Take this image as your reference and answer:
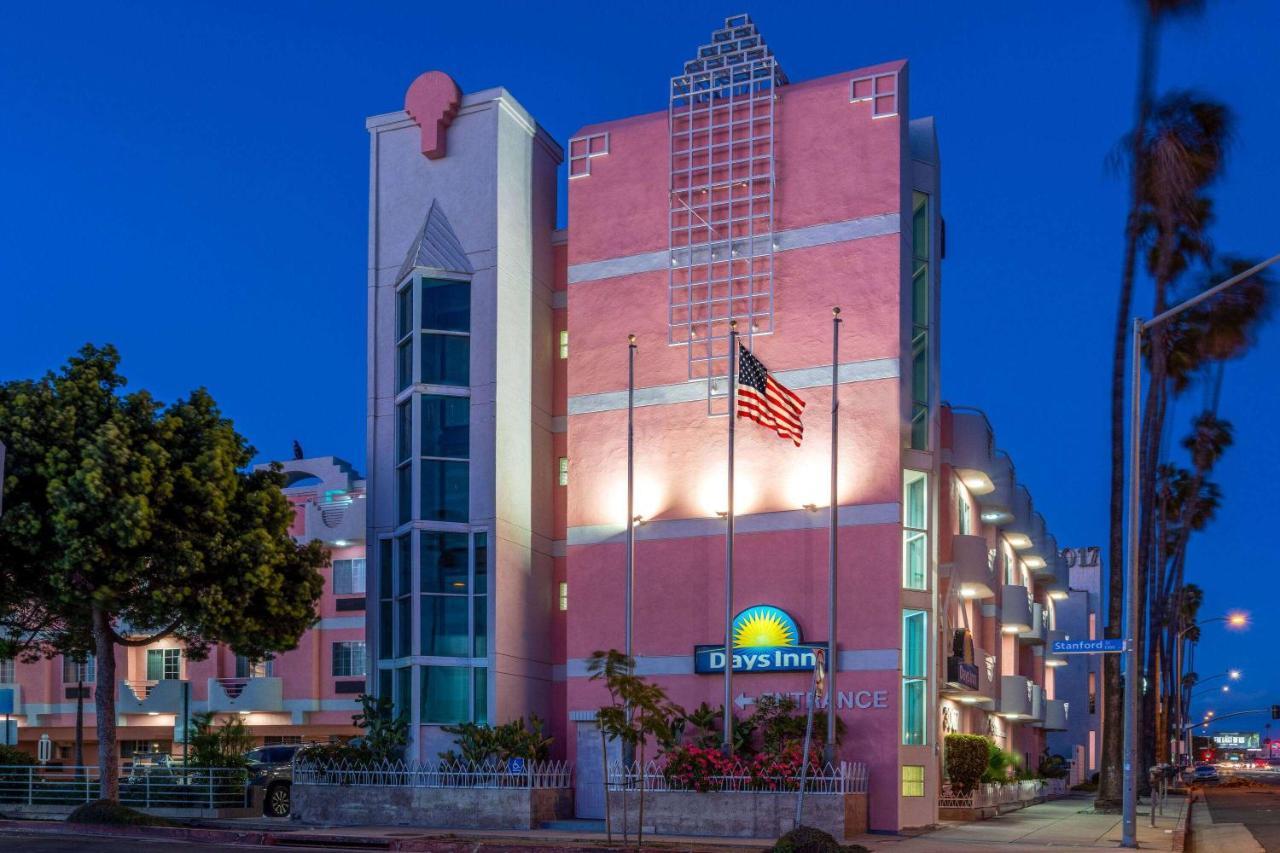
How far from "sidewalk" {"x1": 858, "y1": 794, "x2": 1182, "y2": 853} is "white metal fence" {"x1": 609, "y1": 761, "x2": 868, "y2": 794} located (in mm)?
1236

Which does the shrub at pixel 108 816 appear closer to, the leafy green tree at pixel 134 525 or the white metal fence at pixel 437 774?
the leafy green tree at pixel 134 525

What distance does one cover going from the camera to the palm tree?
37906mm

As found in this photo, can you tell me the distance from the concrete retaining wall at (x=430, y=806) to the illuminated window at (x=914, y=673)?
7.66 metres

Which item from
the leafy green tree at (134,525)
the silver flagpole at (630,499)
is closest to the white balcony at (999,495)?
the silver flagpole at (630,499)

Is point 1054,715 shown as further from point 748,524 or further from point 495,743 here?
point 495,743

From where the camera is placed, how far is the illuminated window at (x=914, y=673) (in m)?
31.2

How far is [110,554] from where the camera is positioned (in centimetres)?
2973

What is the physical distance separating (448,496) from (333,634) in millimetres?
20760

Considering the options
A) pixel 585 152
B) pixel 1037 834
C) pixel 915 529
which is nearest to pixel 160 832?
pixel 915 529

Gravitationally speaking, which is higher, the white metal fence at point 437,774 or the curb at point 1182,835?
the white metal fence at point 437,774

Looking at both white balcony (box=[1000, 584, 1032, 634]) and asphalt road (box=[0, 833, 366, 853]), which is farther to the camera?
white balcony (box=[1000, 584, 1032, 634])

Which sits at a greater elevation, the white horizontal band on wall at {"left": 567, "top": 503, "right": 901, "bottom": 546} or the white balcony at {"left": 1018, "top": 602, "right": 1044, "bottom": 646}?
the white horizontal band on wall at {"left": 567, "top": 503, "right": 901, "bottom": 546}

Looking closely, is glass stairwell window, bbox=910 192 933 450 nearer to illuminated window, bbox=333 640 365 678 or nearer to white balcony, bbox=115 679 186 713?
illuminated window, bbox=333 640 365 678

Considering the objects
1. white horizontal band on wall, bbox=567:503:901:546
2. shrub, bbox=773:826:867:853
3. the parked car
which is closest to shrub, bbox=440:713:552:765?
white horizontal band on wall, bbox=567:503:901:546
